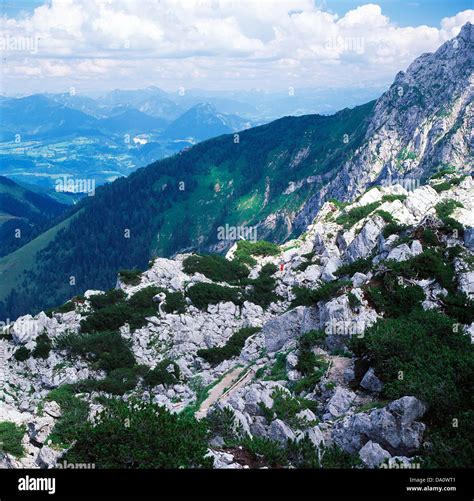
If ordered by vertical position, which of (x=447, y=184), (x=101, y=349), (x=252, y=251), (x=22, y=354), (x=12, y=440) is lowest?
(x=252, y=251)

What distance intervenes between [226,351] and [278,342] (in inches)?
220

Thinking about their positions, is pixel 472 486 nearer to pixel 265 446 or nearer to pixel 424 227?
pixel 265 446

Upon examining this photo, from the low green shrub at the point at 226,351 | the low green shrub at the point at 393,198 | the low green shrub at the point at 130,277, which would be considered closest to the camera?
the low green shrub at the point at 226,351

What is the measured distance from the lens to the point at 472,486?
16.4 meters

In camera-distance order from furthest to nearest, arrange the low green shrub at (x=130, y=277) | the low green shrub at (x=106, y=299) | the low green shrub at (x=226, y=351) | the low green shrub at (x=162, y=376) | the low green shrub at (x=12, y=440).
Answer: the low green shrub at (x=130, y=277) < the low green shrub at (x=106, y=299) < the low green shrub at (x=226, y=351) < the low green shrub at (x=162, y=376) < the low green shrub at (x=12, y=440)

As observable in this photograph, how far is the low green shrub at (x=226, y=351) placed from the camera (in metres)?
41.9

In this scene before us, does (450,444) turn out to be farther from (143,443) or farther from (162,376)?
(162,376)

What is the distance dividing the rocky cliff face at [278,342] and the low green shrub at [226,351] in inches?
4.5

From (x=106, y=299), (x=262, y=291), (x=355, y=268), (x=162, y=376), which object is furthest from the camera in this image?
(x=262, y=291)

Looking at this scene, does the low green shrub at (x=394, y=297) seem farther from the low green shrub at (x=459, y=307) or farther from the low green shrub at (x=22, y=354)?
the low green shrub at (x=22, y=354)

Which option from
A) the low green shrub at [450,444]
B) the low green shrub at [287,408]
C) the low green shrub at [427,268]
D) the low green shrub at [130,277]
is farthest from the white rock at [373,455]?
the low green shrub at [130,277]

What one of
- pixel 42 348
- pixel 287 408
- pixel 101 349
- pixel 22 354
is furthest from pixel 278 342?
pixel 22 354

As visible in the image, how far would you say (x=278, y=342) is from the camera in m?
38.5

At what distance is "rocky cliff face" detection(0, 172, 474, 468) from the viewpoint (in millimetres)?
22359
